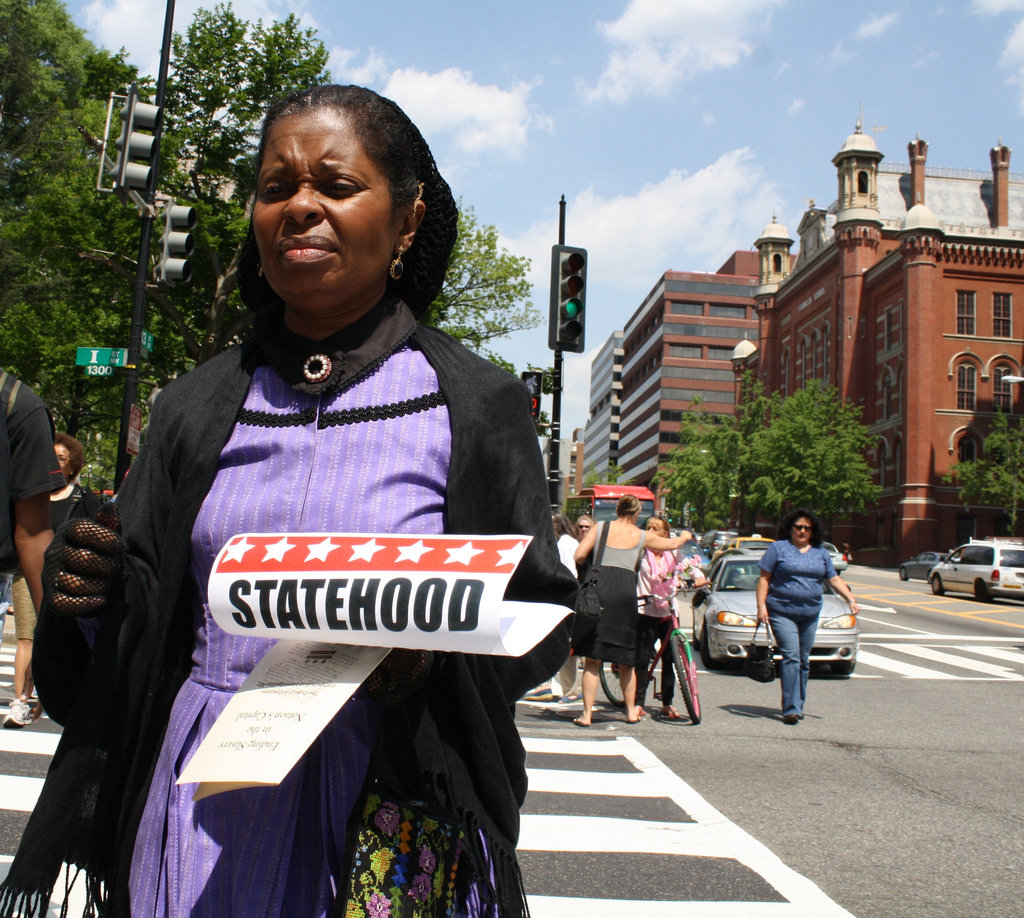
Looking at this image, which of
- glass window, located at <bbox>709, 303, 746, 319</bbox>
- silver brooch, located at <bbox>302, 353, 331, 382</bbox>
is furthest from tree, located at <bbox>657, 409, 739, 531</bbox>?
silver brooch, located at <bbox>302, 353, 331, 382</bbox>

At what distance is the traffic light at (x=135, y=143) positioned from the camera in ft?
33.4

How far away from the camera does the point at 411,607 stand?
1.42 meters

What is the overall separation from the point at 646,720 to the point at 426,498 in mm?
7830

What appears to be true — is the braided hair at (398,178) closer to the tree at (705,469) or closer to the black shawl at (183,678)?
the black shawl at (183,678)

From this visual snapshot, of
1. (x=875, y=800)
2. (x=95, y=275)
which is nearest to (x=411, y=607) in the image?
(x=875, y=800)

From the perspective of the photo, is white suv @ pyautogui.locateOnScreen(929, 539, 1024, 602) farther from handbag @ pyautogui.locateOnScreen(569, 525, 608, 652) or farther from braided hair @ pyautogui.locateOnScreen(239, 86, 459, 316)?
braided hair @ pyautogui.locateOnScreen(239, 86, 459, 316)

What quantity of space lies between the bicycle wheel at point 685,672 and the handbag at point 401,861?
7.41 m

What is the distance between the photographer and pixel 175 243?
36.1 ft

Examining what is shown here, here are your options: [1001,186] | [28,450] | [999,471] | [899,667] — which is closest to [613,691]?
[899,667]

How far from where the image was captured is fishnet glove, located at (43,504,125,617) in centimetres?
154

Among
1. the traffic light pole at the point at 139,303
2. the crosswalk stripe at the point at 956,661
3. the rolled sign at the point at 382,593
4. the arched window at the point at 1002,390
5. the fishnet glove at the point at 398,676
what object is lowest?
the crosswalk stripe at the point at 956,661

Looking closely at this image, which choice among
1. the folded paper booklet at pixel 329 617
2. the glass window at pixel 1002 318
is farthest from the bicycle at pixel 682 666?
the glass window at pixel 1002 318

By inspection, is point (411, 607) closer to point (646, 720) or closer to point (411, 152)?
point (411, 152)

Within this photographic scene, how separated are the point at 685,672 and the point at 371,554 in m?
7.72
